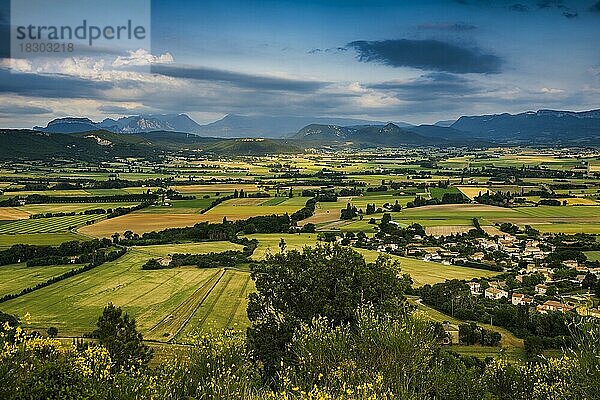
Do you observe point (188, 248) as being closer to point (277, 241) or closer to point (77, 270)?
point (277, 241)

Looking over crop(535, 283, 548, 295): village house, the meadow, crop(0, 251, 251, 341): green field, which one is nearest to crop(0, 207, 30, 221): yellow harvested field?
the meadow

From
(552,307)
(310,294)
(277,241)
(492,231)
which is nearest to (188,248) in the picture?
(277,241)

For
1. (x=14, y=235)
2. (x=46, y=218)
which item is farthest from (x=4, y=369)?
(x=46, y=218)

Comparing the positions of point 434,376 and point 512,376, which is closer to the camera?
point 434,376

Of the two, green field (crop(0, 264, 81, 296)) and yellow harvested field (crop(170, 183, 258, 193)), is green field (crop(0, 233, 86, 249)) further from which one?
yellow harvested field (crop(170, 183, 258, 193))

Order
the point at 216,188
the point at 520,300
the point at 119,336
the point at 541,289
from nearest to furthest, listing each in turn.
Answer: the point at 119,336 < the point at 520,300 < the point at 541,289 < the point at 216,188

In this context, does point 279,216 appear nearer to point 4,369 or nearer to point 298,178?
point 298,178
